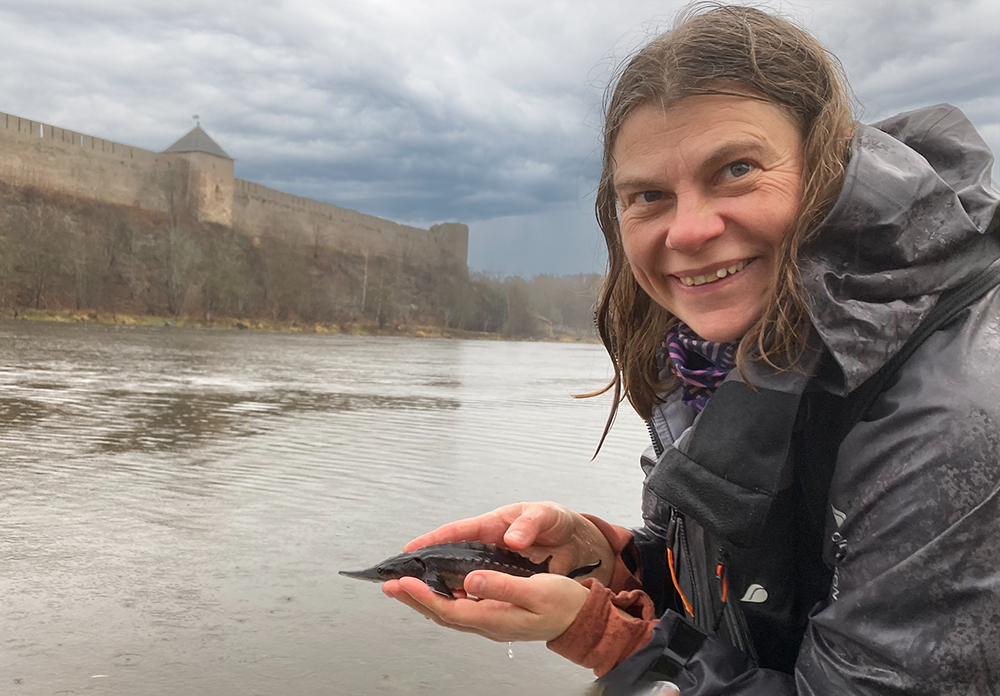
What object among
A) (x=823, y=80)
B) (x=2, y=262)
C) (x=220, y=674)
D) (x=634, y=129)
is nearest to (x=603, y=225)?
(x=634, y=129)

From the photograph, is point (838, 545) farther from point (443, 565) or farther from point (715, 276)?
point (443, 565)

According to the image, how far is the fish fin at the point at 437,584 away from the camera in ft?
6.27

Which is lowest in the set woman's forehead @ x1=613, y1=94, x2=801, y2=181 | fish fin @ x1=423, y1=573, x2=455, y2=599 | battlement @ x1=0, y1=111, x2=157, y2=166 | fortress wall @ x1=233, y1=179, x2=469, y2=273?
fish fin @ x1=423, y1=573, x2=455, y2=599

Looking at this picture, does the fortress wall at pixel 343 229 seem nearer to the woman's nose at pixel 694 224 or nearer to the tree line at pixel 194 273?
the tree line at pixel 194 273

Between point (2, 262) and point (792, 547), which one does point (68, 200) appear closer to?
point (2, 262)

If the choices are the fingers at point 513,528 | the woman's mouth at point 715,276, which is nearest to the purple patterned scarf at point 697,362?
the woman's mouth at point 715,276

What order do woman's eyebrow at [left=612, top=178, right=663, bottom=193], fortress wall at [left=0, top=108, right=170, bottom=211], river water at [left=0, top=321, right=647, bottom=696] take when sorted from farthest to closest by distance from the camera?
1. fortress wall at [left=0, top=108, right=170, bottom=211]
2. river water at [left=0, top=321, right=647, bottom=696]
3. woman's eyebrow at [left=612, top=178, right=663, bottom=193]

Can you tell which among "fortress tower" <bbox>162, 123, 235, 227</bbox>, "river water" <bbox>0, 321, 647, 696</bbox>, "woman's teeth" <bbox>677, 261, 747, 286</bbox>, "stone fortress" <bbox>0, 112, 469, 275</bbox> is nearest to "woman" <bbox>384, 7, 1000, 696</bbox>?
"woman's teeth" <bbox>677, 261, 747, 286</bbox>

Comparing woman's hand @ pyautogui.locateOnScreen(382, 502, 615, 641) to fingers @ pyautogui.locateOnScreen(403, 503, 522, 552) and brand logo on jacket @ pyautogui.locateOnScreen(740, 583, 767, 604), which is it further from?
brand logo on jacket @ pyautogui.locateOnScreen(740, 583, 767, 604)

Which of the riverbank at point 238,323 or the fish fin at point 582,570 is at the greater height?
the fish fin at point 582,570

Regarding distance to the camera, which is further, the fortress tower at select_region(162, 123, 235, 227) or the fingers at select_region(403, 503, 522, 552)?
the fortress tower at select_region(162, 123, 235, 227)

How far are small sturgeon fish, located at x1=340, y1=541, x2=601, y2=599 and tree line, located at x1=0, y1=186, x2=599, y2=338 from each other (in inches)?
1060

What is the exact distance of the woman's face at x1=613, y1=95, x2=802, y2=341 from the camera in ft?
5.80

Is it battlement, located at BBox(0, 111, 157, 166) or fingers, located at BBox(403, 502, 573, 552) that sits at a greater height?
battlement, located at BBox(0, 111, 157, 166)
